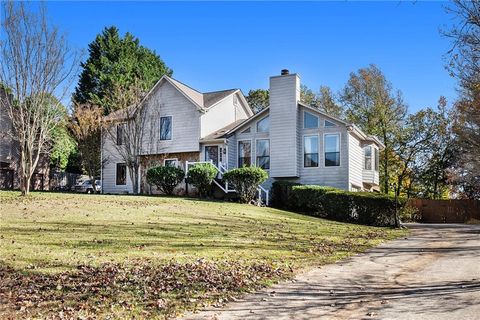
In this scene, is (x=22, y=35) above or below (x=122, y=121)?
above

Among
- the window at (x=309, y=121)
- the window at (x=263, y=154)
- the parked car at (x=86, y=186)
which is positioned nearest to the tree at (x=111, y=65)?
the parked car at (x=86, y=186)

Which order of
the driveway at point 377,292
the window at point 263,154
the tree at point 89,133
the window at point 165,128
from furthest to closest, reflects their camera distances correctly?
the tree at point 89,133 → the window at point 165,128 → the window at point 263,154 → the driveway at point 377,292

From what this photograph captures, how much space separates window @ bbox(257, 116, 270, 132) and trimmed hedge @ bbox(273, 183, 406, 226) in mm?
5623

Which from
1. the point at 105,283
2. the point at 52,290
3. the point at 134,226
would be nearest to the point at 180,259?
the point at 105,283

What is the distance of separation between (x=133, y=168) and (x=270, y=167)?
9.12m

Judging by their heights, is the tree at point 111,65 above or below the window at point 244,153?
above

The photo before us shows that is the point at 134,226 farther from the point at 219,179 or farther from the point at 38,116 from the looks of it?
the point at 219,179

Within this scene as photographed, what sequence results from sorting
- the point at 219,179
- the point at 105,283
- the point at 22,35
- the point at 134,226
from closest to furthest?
the point at 105,283
the point at 134,226
the point at 22,35
the point at 219,179

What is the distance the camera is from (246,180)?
23.9 m

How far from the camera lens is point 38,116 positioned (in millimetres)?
19094

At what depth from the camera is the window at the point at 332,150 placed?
89.4 feet

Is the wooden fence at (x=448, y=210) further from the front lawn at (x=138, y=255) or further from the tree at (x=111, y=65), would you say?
the tree at (x=111, y=65)

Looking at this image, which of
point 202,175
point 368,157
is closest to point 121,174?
point 202,175

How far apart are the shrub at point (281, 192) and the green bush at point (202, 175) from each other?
3691mm
